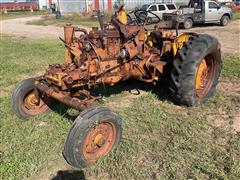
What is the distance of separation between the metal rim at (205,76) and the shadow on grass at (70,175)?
8.89 feet

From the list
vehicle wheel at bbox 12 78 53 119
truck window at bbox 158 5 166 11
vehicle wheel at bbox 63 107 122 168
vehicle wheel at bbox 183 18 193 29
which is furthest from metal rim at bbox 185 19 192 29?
vehicle wheel at bbox 63 107 122 168

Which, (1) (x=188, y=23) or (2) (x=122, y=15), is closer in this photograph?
(2) (x=122, y=15)

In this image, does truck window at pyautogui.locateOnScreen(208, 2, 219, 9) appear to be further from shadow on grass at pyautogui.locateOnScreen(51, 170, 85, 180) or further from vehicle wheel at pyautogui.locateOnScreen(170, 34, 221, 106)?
shadow on grass at pyautogui.locateOnScreen(51, 170, 85, 180)

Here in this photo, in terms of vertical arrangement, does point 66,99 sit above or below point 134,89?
above

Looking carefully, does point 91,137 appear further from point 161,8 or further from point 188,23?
point 161,8

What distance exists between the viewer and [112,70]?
5223 millimetres

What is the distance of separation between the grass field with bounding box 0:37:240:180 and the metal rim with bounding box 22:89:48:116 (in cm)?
12

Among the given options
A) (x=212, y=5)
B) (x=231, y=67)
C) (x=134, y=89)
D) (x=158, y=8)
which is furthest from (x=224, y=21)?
(x=134, y=89)

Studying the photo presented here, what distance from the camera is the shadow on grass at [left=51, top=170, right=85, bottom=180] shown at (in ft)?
12.8

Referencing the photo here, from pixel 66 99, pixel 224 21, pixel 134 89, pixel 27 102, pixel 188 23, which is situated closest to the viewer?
pixel 66 99

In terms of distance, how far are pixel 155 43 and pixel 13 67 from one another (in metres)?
4.83

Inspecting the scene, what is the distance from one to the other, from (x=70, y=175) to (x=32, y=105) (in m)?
1.88

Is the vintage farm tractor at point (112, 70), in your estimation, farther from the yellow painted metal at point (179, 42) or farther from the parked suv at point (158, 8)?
the parked suv at point (158, 8)

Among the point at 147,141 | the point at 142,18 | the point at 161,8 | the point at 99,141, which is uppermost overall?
the point at 161,8
